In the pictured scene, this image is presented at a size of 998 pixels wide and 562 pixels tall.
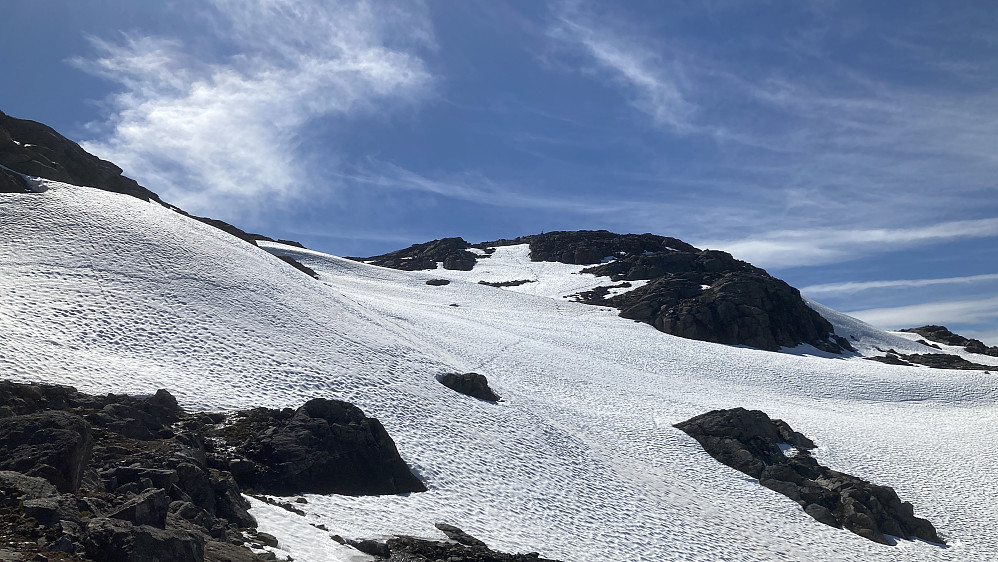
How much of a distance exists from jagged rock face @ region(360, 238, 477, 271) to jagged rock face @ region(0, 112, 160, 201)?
83430 mm

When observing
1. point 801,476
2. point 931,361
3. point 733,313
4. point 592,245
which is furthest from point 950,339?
point 801,476

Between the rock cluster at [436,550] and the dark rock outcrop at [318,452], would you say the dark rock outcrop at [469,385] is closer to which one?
the dark rock outcrop at [318,452]

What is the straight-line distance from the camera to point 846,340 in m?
85.3

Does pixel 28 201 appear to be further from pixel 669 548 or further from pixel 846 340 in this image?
pixel 846 340

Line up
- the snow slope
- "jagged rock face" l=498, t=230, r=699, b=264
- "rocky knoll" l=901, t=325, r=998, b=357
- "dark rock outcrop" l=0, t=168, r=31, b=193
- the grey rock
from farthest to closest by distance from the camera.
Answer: "jagged rock face" l=498, t=230, r=699, b=264
"rocky knoll" l=901, t=325, r=998, b=357
"dark rock outcrop" l=0, t=168, r=31, b=193
the snow slope
the grey rock

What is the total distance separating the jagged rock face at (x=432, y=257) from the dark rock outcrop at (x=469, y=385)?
95.5 metres

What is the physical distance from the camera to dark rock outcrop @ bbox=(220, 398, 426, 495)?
60.5 feet

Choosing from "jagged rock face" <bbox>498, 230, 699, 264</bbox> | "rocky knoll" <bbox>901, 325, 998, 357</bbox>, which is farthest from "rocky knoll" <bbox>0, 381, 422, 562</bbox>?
"jagged rock face" <bbox>498, 230, 699, 264</bbox>

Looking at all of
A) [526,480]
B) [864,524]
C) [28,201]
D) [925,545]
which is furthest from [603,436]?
[28,201]

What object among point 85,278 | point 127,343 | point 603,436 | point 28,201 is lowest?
point 603,436

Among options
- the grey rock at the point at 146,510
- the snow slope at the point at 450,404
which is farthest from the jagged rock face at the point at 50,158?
the grey rock at the point at 146,510

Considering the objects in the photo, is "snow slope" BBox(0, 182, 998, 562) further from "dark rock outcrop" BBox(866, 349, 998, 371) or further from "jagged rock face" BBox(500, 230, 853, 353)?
"jagged rock face" BBox(500, 230, 853, 353)

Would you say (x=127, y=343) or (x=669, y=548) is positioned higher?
(x=127, y=343)

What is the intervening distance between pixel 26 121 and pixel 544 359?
134 ft
